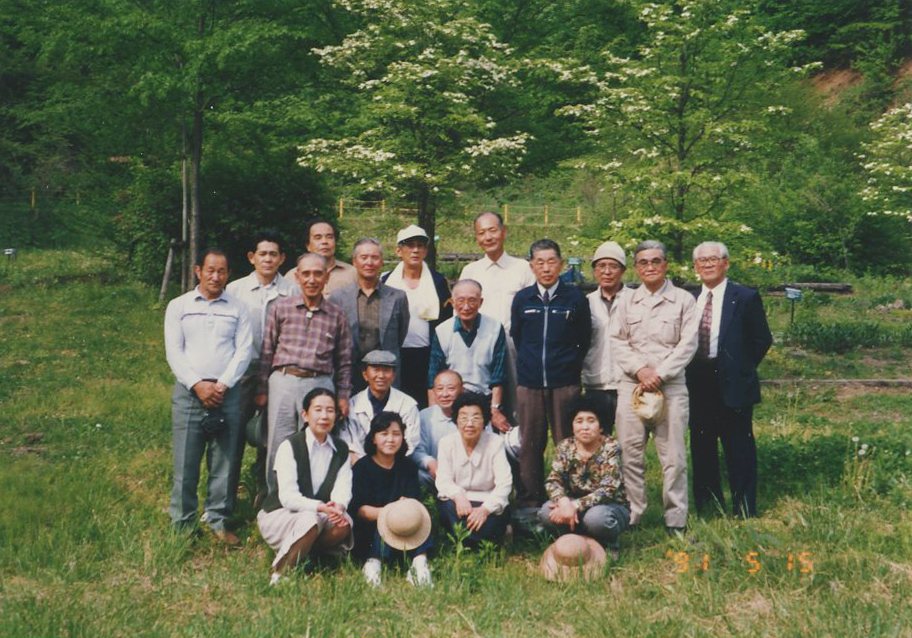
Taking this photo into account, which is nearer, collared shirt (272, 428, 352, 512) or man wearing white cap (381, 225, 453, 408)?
collared shirt (272, 428, 352, 512)

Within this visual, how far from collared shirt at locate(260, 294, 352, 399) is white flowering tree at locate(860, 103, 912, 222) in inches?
638

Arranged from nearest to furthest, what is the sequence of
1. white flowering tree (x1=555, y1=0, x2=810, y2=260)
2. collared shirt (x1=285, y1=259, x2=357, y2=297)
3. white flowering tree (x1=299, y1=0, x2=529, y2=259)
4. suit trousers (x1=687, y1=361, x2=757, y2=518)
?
suit trousers (x1=687, y1=361, x2=757, y2=518)
collared shirt (x1=285, y1=259, x2=357, y2=297)
white flowering tree (x1=555, y1=0, x2=810, y2=260)
white flowering tree (x1=299, y1=0, x2=529, y2=259)

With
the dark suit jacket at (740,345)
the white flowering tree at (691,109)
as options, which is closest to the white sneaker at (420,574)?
the dark suit jacket at (740,345)

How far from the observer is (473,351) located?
5.92 meters

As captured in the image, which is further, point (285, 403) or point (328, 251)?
point (328, 251)

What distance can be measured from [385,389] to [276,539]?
3.93 ft

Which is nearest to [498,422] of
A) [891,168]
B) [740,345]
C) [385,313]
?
[385,313]

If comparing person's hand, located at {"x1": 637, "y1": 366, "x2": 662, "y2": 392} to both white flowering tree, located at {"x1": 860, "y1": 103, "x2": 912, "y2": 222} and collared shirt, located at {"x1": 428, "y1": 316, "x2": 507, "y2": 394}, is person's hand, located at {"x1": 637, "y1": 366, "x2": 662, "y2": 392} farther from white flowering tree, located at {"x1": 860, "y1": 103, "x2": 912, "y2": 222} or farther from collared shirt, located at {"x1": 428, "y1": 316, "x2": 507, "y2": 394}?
white flowering tree, located at {"x1": 860, "y1": 103, "x2": 912, "y2": 222}

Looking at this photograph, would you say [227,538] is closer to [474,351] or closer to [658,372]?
[474,351]

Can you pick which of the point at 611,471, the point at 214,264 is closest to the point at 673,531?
the point at 611,471

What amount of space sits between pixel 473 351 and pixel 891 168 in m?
16.4

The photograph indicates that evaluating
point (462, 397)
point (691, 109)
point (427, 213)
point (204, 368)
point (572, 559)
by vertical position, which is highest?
point (691, 109)

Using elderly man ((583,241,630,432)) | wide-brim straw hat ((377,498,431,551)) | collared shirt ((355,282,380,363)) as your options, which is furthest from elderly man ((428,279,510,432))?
wide-brim straw hat ((377,498,431,551))

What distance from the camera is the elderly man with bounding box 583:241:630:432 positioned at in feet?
19.3
